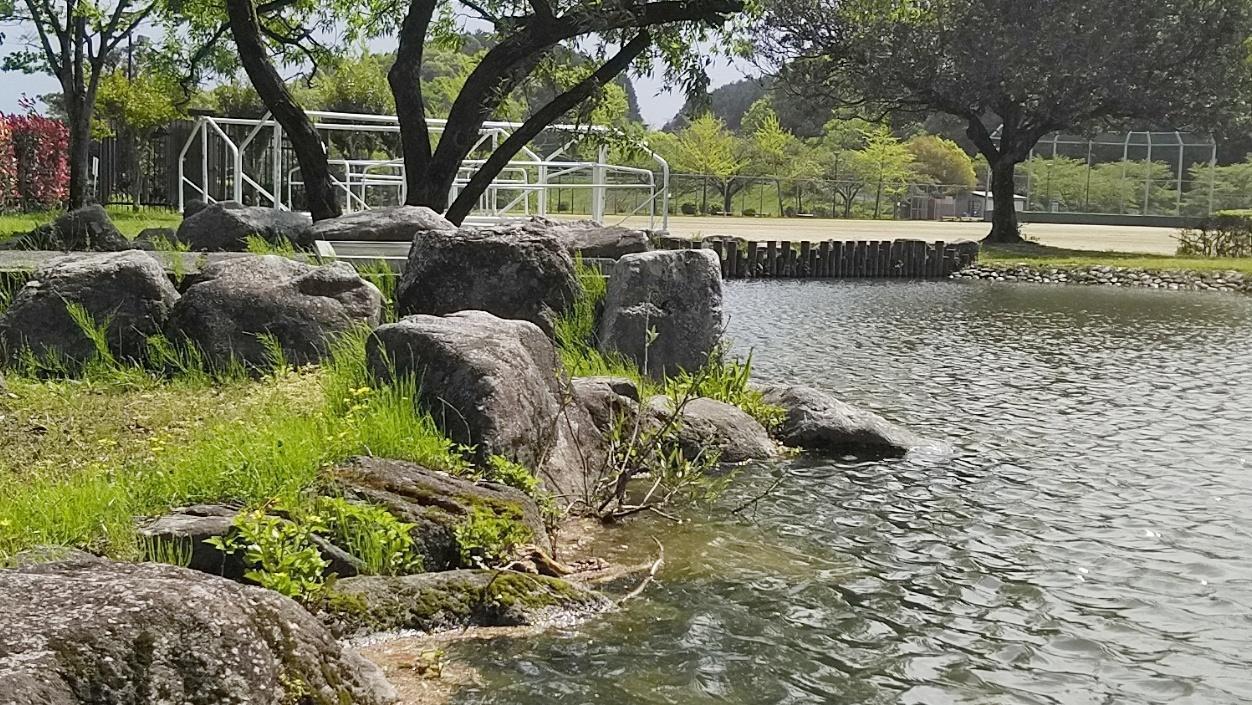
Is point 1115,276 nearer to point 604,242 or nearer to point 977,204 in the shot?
point 604,242

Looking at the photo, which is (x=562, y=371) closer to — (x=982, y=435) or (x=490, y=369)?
(x=490, y=369)

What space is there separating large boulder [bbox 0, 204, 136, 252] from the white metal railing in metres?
3.64

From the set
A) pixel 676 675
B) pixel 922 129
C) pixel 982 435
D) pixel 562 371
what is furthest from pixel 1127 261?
pixel 922 129

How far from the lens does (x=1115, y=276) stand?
28016 mm

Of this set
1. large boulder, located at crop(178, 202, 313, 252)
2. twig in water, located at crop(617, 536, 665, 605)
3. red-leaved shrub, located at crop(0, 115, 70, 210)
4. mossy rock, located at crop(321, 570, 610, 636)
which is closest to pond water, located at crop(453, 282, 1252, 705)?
twig in water, located at crop(617, 536, 665, 605)

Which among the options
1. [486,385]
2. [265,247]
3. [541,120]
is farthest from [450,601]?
[541,120]

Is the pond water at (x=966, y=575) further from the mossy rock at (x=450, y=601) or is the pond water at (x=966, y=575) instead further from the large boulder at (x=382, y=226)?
the large boulder at (x=382, y=226)

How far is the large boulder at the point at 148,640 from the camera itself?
10.2 ft

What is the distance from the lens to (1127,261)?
29.9 metres

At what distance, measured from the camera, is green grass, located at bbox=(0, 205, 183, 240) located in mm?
16938

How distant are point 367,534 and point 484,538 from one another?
0.56m

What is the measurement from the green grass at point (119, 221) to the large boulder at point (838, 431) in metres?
9.29

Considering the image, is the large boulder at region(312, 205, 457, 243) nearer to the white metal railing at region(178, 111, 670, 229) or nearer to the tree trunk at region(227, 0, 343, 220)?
the tree trunk at region(227, 0, 343, 220)

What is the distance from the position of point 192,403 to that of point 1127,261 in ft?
87.9
